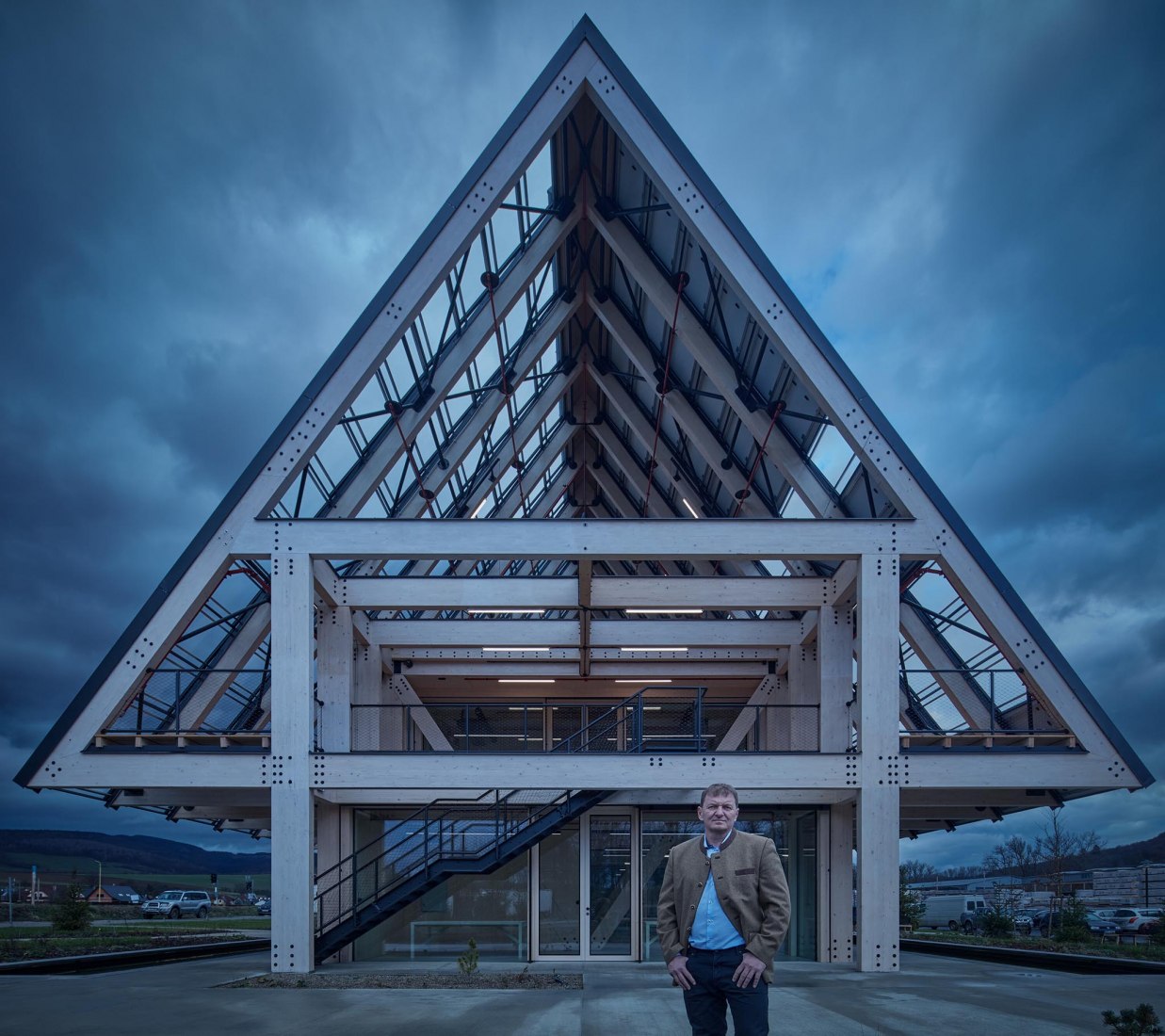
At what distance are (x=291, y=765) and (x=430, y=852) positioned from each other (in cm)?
409

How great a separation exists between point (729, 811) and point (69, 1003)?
426 inches

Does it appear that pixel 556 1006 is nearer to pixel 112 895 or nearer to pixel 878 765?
pixel 878 765

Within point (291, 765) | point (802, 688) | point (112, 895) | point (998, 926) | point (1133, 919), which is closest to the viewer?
point (291, 765)

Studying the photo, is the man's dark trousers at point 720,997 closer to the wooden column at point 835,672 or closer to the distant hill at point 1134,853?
the wooden column at point 835,672

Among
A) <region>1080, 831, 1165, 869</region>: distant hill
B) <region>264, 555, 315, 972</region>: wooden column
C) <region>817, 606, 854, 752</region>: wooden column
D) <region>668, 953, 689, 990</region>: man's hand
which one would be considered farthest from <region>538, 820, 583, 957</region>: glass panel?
<region>1080, 831, 1165, 869</region>: distant hill

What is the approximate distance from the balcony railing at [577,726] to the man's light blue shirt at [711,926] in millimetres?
17643

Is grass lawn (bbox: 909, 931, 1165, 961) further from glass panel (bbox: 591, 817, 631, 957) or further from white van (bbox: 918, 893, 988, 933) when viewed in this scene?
white van (bbox: 918, 893, 988, 933)

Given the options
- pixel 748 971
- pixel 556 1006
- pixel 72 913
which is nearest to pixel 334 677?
pixel 556 1006

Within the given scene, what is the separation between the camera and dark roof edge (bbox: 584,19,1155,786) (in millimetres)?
18875

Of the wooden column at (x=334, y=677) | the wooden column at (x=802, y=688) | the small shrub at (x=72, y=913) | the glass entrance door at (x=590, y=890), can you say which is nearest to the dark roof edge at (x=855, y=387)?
the wooden column at (x=802, y=688)

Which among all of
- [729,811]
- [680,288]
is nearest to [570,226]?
[680,288]

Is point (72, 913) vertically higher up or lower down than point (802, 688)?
lower down

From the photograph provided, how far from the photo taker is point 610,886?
22.5 metres

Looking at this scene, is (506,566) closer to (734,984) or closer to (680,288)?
(680,288)
